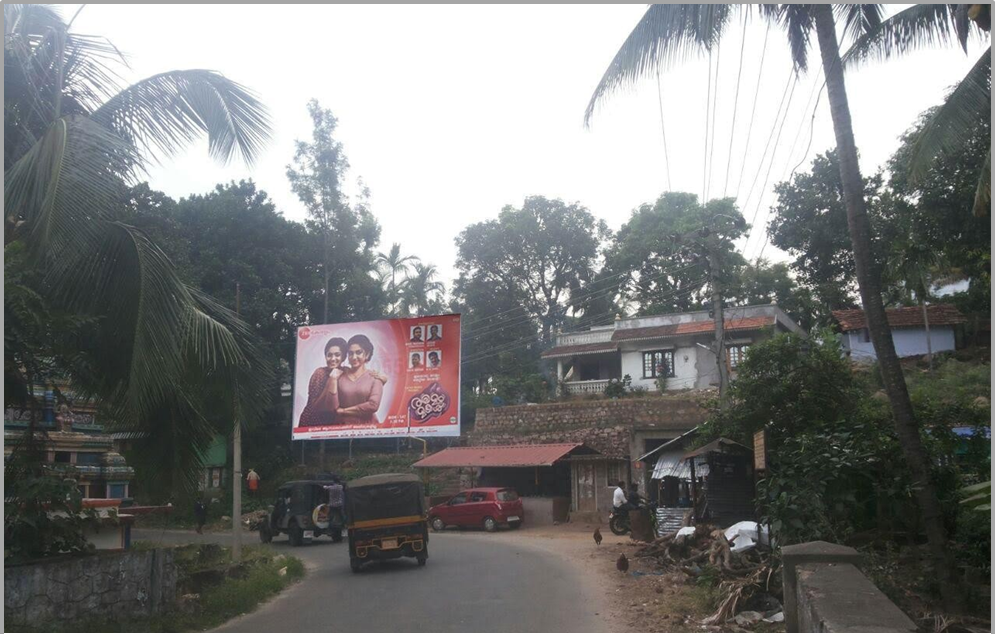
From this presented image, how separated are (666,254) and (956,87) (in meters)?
18.0

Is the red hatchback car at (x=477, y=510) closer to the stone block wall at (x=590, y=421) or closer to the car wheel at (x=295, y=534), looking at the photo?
the stone block wall at (x=590, y=421)

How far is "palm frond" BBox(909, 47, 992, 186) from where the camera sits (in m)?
9.71

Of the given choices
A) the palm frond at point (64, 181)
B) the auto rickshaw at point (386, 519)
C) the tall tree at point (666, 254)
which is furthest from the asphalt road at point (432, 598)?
the tall tree at point (666, 254)

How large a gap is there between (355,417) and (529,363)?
1776 centimetres

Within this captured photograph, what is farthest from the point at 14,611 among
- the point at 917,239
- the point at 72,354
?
the point at 917,239

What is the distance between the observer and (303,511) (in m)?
11.9

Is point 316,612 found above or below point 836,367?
below

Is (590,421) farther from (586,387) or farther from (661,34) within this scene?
(661,34)

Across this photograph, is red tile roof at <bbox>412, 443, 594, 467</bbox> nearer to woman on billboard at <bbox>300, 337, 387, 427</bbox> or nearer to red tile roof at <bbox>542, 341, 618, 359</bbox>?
red tile roof at <bbox>542, 341, 618, 359</bbox>

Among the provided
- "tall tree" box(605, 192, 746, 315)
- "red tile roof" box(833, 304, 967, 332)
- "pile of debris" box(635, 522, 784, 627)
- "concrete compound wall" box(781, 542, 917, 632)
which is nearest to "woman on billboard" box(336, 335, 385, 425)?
"pile of debris" box(635, 522, 784, 627)

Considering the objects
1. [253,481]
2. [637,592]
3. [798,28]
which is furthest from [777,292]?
[637,592]

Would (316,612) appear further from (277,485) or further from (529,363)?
(529,363)

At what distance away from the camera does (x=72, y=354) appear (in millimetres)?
9070

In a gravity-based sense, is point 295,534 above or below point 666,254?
below
